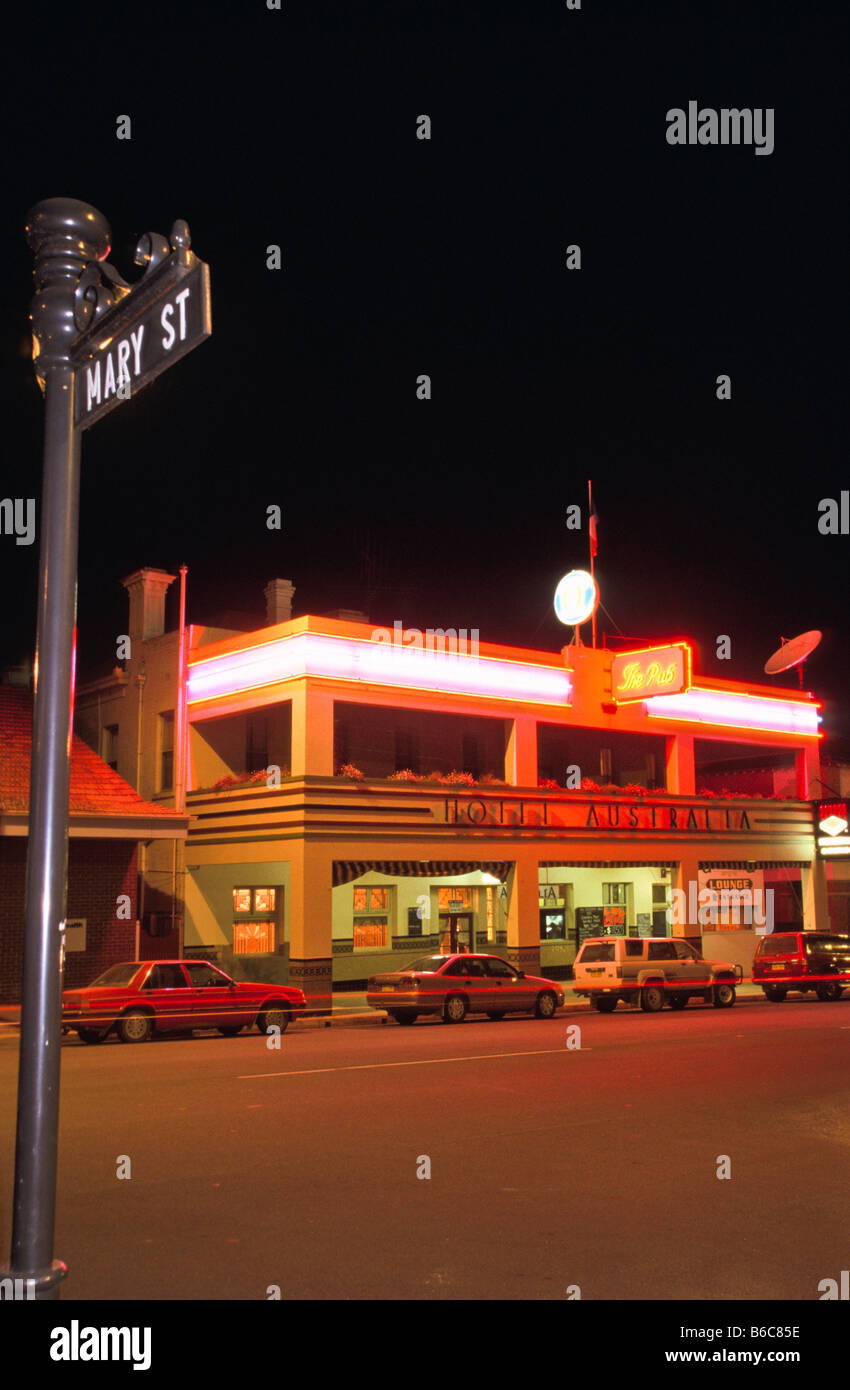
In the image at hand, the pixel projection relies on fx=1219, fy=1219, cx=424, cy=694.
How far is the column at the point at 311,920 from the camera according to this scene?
2648cm

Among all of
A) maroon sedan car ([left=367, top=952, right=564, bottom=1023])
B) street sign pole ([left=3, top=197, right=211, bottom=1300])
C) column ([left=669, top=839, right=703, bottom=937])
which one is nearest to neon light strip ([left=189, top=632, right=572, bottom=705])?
column ([left=669, top=839, right=703, bottom=937])

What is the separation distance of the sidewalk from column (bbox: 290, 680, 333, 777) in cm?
521

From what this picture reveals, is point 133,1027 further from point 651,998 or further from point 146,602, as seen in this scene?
point 146,602

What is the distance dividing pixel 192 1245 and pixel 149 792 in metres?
25.3

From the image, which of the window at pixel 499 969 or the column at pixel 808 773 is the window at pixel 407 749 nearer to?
the window at pixel 499 969

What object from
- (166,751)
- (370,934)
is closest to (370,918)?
(370,934)

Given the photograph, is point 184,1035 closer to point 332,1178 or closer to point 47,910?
point 332,1178

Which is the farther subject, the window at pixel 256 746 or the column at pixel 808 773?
the column at pixel 808 773

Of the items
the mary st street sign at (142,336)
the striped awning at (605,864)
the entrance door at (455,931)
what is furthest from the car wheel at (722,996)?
the mary st street sign at (142,336)

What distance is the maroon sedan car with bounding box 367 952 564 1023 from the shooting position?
23.2 m

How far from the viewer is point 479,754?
109 ft

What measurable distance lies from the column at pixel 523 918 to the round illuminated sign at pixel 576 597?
6740 mm

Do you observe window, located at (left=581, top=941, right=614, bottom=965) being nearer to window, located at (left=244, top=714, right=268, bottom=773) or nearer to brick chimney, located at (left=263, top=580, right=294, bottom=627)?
window, located at (left=244, top=714, right=268, bottom=773)

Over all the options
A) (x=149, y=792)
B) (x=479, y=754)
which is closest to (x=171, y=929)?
(x=149, y=792)
